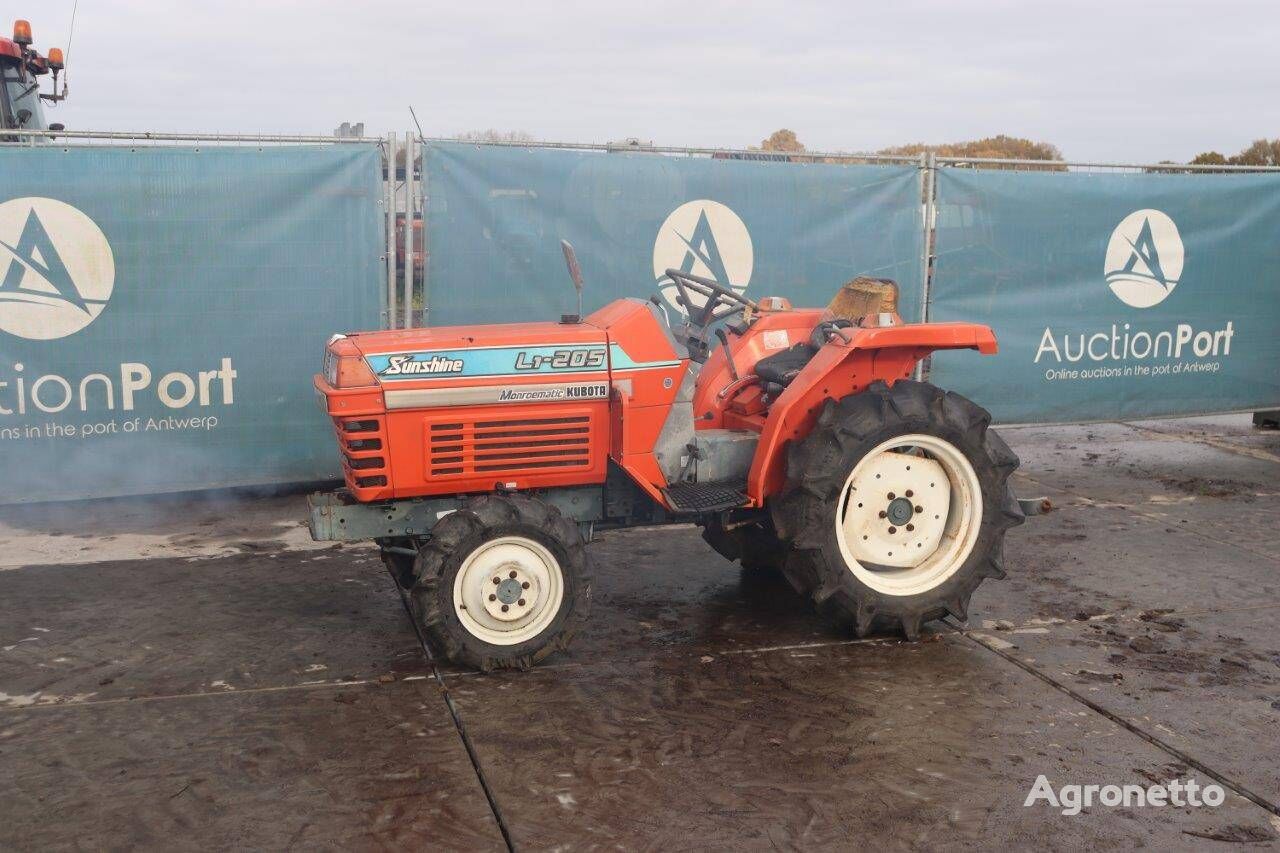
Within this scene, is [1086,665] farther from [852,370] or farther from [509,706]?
[509,706]

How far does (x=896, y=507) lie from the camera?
5.38 meters

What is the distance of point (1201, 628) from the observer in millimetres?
5457

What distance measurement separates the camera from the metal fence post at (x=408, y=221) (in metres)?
7.64

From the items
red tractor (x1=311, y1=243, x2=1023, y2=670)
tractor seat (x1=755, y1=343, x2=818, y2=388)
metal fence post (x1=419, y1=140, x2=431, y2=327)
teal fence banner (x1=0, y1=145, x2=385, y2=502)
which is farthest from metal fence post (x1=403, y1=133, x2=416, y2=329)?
tractor seat (x1=755, y1=343, x2=818, y2=388)

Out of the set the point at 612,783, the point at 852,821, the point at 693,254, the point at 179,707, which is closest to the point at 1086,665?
the point at 852,821

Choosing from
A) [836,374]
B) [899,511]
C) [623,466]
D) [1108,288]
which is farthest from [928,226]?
[623,466]

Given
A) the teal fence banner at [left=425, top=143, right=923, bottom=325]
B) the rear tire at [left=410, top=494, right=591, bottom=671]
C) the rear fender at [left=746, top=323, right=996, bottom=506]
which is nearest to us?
the rear tire at [left=410, top=494, right=591, bottom=671]

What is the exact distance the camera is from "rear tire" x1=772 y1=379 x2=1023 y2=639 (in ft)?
17.0

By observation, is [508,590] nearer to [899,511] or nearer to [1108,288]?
[899,511]

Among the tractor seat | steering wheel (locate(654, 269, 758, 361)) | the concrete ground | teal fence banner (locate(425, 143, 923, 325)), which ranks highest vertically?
teal fence banner (locate(425, 143, 923, 325))

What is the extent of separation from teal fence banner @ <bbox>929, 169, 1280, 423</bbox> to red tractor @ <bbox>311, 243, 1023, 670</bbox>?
11.9ft

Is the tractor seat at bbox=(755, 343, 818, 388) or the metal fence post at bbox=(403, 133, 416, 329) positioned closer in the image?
the tractor seat at bbox=(755, 343, 818, 388)

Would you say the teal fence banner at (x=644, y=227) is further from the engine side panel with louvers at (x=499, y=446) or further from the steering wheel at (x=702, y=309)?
the engine side panel with louvers at (x=499, y=446)

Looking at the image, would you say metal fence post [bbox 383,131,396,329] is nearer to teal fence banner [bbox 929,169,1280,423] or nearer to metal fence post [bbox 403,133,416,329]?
metal fence post [bbox 403,133,416,329]
